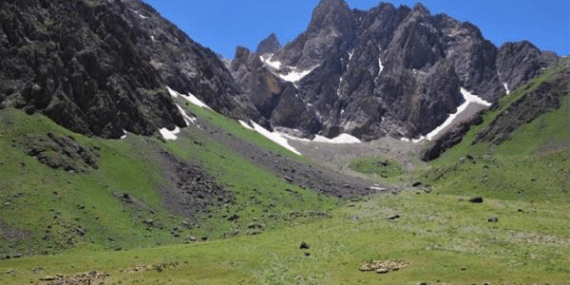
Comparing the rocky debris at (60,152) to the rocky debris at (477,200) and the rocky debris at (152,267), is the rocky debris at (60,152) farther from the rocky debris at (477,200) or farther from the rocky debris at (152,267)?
→ the rocky debris at (477,200)

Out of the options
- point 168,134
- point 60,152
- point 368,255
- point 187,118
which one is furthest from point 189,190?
point 187,118

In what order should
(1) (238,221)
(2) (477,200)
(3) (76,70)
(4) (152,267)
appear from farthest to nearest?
(3) (76,70), (1) (238,221), (2) (477,200), (4) (152,267)

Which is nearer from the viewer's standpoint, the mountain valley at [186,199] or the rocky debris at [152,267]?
the mountain valley at [186,199]

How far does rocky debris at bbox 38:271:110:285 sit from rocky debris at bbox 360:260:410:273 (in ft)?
97.7

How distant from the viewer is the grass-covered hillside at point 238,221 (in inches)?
2119

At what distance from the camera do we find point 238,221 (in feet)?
310

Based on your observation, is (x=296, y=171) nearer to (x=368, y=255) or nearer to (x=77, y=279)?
(x=368, y=255)

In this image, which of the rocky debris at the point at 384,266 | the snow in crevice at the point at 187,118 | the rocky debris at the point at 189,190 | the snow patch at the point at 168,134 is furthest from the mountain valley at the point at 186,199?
the snow in crevice at the point at 187,118

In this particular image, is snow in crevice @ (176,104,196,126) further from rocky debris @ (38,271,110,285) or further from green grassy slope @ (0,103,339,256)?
rocky debris @ (38,271,110,285)

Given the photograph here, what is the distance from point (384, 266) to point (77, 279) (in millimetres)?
34813

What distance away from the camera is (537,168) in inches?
4592

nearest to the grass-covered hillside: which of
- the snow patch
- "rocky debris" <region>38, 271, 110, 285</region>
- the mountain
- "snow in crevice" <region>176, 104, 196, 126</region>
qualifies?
"rocky debris" <region>38, 271, 110, 285</region>

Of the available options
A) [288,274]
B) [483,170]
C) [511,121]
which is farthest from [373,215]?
[511,121]

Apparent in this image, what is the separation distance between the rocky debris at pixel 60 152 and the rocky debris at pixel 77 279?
1610 inches
